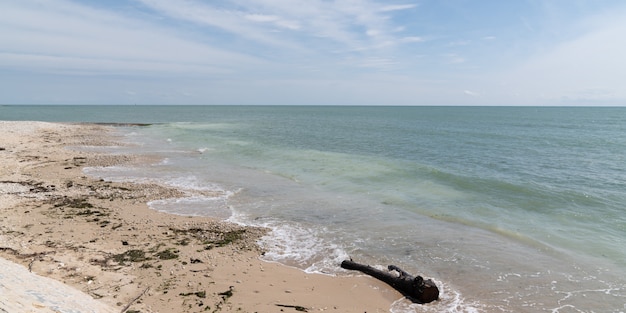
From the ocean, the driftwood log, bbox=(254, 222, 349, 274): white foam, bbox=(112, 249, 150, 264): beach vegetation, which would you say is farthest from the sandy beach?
the ocean

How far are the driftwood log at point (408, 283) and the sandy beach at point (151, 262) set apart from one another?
204mm

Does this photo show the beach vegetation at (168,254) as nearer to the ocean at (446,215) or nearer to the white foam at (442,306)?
the ocean at (446,215)

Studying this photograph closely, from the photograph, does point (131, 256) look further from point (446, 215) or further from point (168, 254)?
point (446, 215)

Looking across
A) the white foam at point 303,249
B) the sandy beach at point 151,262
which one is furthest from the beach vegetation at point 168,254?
the white foam at point 303,249

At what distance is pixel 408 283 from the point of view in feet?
29.3

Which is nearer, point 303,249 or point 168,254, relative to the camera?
point 168,254

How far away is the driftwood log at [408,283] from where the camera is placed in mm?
8617

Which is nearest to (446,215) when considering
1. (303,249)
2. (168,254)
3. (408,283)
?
(303,249)

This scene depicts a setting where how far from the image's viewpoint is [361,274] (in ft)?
32.7

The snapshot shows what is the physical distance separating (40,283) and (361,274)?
23.9 feet

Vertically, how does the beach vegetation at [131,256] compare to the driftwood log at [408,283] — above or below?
above

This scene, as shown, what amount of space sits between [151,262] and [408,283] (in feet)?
22.2

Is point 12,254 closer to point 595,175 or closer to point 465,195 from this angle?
point 465,195

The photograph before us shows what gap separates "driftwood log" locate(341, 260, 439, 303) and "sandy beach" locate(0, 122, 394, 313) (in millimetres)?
204
